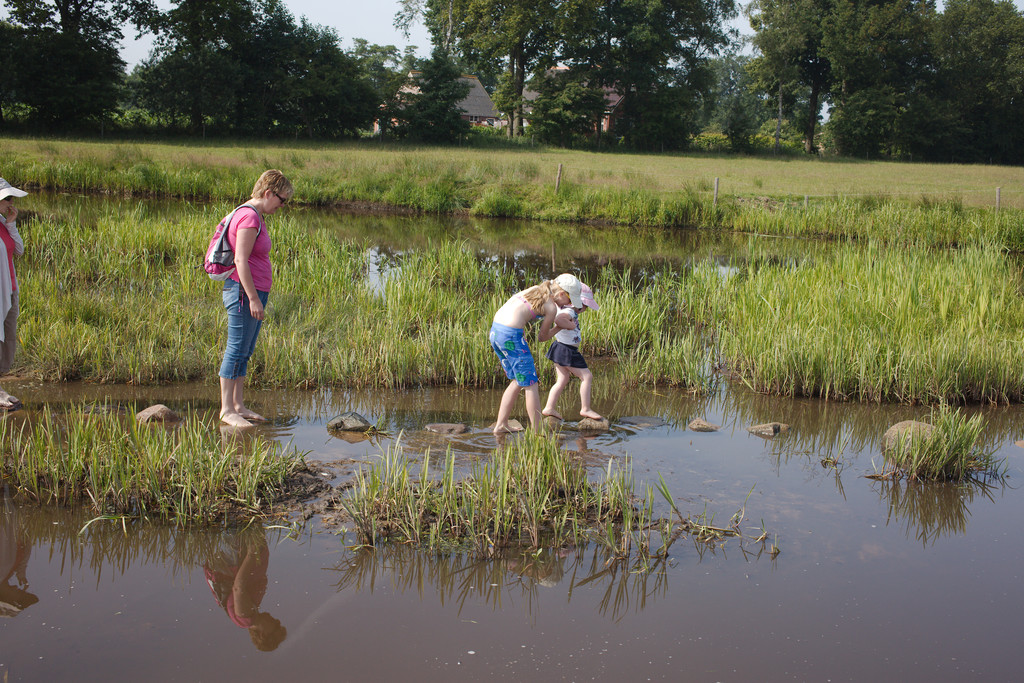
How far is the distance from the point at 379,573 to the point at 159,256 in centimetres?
891

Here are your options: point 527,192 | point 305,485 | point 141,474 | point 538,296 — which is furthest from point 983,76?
point 141,474

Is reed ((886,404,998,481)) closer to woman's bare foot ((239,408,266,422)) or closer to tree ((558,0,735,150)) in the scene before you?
woman's bare foot ((239,408,266,422))

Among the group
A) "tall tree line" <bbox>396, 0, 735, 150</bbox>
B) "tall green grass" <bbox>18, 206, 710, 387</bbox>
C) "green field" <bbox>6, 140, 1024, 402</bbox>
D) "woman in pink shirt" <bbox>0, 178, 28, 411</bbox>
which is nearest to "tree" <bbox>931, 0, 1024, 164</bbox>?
"tall tree line" <bbox>396, 0, 735, 150</bbox>

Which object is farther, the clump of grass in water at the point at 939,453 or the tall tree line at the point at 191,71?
the tall tree line at the point at 191,71

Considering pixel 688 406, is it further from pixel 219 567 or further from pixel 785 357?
pixel 219 567

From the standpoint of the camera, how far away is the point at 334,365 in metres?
7.26

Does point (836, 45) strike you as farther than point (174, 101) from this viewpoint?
Yes

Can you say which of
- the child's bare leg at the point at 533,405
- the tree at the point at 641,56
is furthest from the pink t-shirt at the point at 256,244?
the tree at the point at 641,56

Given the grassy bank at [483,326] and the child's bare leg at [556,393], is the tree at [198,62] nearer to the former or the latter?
the grassy bank at [483,326]

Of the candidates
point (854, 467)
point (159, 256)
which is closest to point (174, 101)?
point (159, 256)

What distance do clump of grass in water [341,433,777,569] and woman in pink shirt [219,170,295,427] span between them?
158 cm

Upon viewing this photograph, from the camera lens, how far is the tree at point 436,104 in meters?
44.8

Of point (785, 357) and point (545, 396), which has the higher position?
point (785, 357)

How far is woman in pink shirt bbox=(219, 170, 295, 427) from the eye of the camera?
5.42 metres
